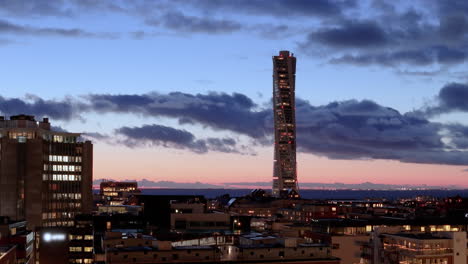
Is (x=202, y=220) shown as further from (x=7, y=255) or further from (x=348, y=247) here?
(x=7, y=255)

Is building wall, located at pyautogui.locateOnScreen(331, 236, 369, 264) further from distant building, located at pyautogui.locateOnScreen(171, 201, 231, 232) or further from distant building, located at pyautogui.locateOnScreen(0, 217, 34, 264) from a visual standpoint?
distant building, located at pyautogui.locateOnScreen(0, 217, 34, 264)

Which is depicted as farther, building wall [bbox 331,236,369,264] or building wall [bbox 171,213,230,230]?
building wall [bbox 171,213,230,230]

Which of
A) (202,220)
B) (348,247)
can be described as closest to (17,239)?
(202,220)

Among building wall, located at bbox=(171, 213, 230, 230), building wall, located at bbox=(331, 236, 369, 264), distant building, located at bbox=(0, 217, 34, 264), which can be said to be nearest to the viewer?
distant building, located at bbox=(0, 217, 34, 264)

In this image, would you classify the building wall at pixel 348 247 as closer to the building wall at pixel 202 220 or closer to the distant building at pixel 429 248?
the distant building at pixel 429 248

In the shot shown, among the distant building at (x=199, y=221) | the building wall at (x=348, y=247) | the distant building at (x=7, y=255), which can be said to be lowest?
the building wall at (x=348, y=247)

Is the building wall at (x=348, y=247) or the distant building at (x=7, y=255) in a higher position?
the distant building at (x=7, y=255)

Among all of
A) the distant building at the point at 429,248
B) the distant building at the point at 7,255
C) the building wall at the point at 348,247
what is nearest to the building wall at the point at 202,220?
the building wall at the point at 348,247

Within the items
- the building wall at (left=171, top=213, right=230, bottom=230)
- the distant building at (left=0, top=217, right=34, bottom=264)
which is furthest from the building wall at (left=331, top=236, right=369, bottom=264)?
the distant building at (left=0, top=217, right=34, bottom=264)

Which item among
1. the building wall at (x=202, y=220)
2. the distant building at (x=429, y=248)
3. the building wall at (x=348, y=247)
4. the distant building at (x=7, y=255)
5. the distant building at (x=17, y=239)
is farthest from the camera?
the building wall at (x=202, y=220)

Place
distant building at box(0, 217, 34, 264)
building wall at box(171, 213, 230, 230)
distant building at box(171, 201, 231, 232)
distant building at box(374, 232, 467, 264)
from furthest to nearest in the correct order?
building wall at box(171, 213, 230, 230)
distant building at box(171, 201, 231, 232)
distant building at box(0, 217, 34, 264)
distant building at box(374, 232, 467, 264)

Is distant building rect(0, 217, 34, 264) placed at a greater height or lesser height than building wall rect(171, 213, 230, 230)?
lesser

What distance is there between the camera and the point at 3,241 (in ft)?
547

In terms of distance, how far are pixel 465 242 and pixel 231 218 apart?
68281mm
